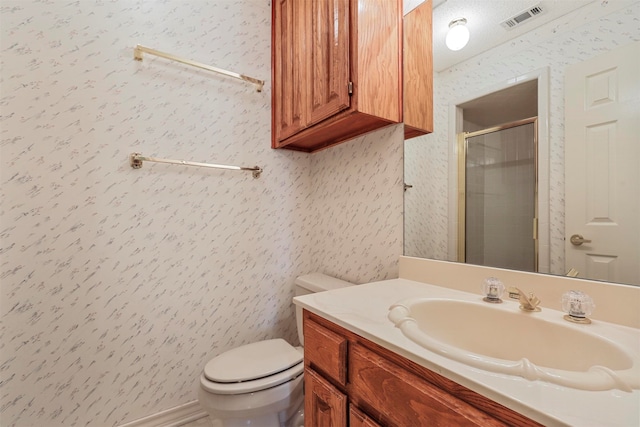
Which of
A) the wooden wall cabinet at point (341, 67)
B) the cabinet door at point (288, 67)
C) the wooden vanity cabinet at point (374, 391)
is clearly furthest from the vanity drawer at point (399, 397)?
the cabinet door at point (288, 67)

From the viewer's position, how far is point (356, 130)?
4.44 ft

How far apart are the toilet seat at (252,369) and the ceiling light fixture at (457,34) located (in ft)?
4.74

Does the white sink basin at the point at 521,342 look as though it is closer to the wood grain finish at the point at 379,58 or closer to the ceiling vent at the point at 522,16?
the wood grain finish at the point at 379,58

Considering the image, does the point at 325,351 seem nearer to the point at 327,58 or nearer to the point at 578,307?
the point at 578,307

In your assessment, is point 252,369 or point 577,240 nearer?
point 577,240

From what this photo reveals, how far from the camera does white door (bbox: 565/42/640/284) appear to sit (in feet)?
2.26

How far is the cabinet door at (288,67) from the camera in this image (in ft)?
4.48

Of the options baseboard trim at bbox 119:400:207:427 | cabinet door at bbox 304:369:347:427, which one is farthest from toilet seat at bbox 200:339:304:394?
baseboard trim at bbox 119:400:207:427

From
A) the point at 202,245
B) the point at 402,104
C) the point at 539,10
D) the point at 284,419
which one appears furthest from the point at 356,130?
the point at 284,419

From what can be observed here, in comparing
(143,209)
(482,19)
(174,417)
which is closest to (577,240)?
(482,19)

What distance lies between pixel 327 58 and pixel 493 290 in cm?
109

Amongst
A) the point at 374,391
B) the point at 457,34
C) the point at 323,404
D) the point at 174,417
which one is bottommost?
the point at 174,417

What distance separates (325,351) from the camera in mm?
768

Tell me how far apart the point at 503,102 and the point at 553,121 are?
0.16 meters
